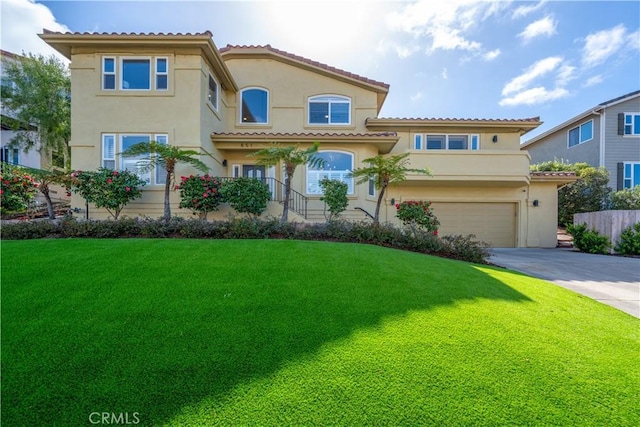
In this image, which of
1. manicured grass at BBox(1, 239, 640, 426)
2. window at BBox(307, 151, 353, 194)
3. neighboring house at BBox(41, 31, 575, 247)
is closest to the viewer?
manicured grass at BBox(1, 239, 640, 426)

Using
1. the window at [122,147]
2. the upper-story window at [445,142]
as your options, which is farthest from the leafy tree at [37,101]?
the upper-story window at [445,142]

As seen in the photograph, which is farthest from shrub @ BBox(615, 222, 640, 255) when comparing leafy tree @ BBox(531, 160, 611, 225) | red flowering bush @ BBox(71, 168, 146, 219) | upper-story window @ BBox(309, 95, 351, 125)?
red flowering bush @ BBox(71, 168, 146, 219)

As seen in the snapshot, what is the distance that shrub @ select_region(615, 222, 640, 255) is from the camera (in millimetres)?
11578

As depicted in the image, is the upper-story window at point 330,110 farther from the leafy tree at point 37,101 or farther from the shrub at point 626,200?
the leafy tree at point 37,101

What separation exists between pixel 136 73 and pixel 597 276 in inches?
614

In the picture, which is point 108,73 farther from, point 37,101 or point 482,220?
point 482,220

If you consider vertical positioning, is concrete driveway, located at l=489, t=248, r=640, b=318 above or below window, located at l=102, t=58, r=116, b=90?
below

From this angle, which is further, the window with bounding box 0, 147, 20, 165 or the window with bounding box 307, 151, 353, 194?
the window with bounding box 0, 147, 20, 165

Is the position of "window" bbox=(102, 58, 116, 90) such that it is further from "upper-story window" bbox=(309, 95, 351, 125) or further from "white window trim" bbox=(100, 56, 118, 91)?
"upper-story window" bbox=(309, 95, 351, 125)

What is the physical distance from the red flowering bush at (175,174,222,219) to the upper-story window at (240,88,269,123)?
538cm

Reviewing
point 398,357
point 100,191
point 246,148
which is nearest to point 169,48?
point 246,148

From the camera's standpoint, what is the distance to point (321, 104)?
14.4m

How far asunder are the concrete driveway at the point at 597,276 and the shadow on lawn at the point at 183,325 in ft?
7.26

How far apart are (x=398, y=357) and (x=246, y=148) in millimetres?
11123
